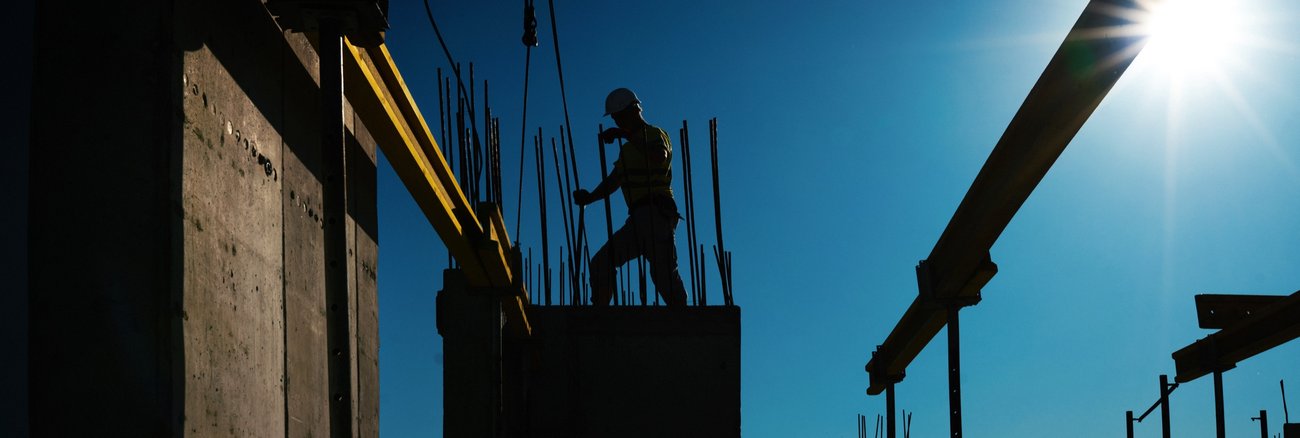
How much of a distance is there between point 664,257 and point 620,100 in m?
1.24

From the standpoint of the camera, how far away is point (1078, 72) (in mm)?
5605

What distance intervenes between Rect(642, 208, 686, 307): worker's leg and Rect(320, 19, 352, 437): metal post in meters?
5.70

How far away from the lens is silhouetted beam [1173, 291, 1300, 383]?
9805 mm

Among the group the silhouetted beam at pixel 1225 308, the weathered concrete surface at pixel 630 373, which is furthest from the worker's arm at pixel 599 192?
the silhouetted beam at pixel 1225 308

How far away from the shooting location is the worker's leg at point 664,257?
34.2ft

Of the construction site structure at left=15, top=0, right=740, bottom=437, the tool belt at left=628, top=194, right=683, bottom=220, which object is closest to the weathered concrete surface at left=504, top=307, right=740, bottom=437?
the tool belt at left=628, top=194, right=683, bottom=220

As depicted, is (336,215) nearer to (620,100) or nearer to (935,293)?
(935,293)

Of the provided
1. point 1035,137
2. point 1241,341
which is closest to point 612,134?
point 1035,137
